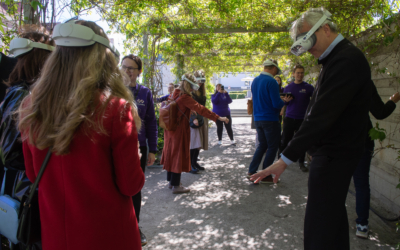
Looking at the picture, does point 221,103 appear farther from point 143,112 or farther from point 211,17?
point 143,112

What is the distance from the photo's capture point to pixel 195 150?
5680 millimetres

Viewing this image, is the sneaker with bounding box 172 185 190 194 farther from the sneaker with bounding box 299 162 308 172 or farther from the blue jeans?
the sneaker with bounding box 299 162 308 172

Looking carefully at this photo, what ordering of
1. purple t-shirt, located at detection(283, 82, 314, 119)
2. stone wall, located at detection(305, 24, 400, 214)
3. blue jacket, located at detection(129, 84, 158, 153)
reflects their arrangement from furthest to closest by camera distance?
purple t-shirt, located at detection(283, 82, 314, 119)
stone wall, located at detection(305, 24, 400, 214)
blue jacket, located at detection(129, 84, 158, 153)

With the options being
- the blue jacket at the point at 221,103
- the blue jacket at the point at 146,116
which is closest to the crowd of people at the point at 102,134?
the blue jacket at the point at 146,116

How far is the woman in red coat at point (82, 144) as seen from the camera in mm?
1167

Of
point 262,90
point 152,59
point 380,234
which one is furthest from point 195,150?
point 380,234

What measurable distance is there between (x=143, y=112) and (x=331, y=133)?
1876 mm

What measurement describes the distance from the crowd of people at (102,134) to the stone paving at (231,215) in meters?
0.79

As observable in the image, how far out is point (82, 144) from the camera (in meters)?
1.18

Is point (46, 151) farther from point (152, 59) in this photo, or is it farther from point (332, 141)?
point (152, 59)

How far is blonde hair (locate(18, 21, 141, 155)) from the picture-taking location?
1.15 metres

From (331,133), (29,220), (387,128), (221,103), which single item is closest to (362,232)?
(387,128)

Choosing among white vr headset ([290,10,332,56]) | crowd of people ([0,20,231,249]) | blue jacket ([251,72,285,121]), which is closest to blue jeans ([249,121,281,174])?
blue jacket ([251,72,285,121])

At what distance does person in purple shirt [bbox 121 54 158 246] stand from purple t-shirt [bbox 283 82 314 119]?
3.11 m
